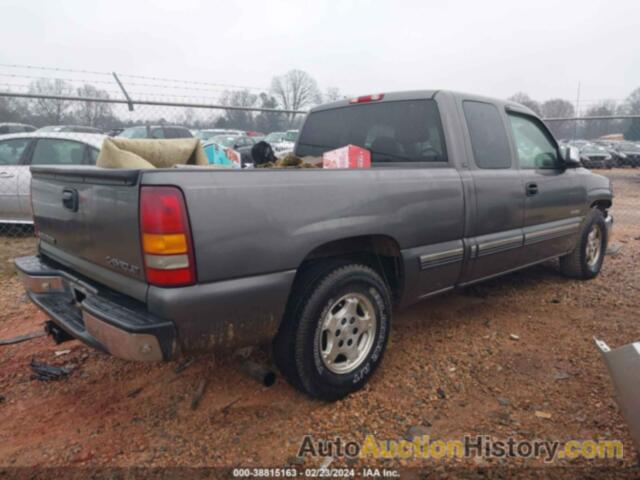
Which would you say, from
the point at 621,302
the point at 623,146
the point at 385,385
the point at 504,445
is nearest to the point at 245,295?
the point at 385,385

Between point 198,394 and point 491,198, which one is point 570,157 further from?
point 198,394

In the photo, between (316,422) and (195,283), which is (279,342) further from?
(195,283)

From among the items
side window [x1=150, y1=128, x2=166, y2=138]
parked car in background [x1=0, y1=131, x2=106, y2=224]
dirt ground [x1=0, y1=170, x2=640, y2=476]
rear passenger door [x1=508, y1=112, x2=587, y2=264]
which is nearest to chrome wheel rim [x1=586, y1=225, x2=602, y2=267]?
rear passenger door [x1=508, y1=112, x2=587, y2=264]

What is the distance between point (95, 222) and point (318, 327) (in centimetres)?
126

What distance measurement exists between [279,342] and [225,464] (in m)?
0.64

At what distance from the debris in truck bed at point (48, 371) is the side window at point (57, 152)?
4184 millimetres

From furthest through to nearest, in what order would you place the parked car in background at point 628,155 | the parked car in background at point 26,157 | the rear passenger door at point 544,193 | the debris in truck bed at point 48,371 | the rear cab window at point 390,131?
the parked car in background at point 628,155 → the parked car in background at point 26,157 → the rear passenger door at point 544,193 → the rear cab window at point 390,131 → the debris in truck bed at point 48,371

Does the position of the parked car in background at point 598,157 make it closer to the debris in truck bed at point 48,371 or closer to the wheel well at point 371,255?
the wheel well at point 371,255

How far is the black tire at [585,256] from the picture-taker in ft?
15.0

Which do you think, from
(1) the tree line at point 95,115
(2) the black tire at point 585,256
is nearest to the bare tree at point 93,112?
(1) the tree line at point 95,115

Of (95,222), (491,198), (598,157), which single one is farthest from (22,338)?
(598,157)

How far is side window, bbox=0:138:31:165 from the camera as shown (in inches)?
251

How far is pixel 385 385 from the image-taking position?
108 inches

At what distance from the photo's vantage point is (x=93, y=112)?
334 inches
